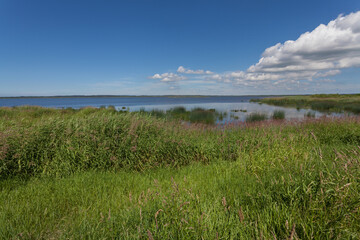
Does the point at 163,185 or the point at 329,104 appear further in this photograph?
the point at 329,104

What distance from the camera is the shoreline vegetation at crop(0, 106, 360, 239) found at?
8.48 feet

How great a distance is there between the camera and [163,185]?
4832 mm

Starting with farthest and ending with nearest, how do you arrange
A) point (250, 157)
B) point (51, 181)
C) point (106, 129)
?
point (106, 129) < point (250, 157) < point (51, 181)

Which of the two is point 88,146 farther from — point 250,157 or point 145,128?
point 250,157

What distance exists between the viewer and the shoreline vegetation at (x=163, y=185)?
259cm

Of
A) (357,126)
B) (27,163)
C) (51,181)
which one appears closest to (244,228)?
Answer: (51,181)

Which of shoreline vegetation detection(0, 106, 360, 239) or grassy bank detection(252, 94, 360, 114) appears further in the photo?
grassy bank detection(252, 94, 360, 114)

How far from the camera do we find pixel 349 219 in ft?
8.10

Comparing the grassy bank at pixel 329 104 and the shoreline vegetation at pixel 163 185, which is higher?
the grassy bank at pixel 329 104

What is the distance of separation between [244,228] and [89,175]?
483 centimetres

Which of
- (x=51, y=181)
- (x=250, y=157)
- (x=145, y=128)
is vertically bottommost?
(x=51, y=181)

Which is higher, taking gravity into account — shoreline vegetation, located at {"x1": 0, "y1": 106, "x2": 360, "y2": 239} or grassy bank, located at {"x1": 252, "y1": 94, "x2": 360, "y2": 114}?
grassy bank, located at {"x1": 252, "y1": 94, "x2": 360, "y2": 114}

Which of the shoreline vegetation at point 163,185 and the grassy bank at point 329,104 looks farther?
the grassy bank at point 329,104

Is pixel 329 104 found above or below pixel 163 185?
above
